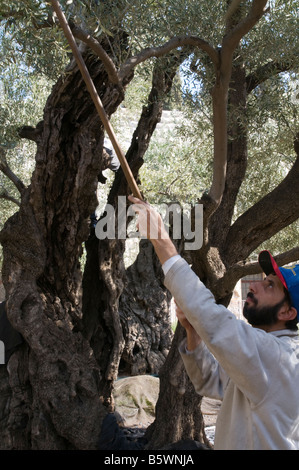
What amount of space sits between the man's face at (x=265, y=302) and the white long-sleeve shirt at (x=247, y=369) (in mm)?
187

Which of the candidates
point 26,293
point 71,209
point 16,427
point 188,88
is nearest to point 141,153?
point 188,88

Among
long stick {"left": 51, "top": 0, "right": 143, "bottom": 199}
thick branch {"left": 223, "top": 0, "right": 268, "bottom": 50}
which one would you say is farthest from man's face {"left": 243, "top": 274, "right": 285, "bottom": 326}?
thick branch {"left": 223, "top": 0, "right": 268, "bottom": 50}

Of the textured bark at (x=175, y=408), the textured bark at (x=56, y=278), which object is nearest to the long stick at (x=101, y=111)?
the textured bark at (x=56, y=278)

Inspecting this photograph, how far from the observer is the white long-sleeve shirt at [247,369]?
1954 mm

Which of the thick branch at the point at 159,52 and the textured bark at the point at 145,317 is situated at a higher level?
the thick branch at the point at 159,52

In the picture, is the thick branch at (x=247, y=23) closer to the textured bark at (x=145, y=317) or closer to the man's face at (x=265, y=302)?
the man's face at (x=265, y=302)

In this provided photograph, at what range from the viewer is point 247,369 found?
1.97 meters

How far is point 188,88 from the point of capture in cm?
625

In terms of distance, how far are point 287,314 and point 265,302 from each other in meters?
0.11

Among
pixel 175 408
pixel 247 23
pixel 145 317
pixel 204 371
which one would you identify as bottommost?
pixel 175 408

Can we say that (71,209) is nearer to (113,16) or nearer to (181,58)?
(113,16)

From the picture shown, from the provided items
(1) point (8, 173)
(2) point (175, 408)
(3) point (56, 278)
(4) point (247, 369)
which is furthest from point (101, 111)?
(1) point (8, 173)

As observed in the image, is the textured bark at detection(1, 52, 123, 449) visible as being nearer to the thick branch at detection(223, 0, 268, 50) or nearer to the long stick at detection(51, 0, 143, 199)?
the thick branch at detection(223, 0, 268, 50)

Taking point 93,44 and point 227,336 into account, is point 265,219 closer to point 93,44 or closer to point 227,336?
point 93,44
